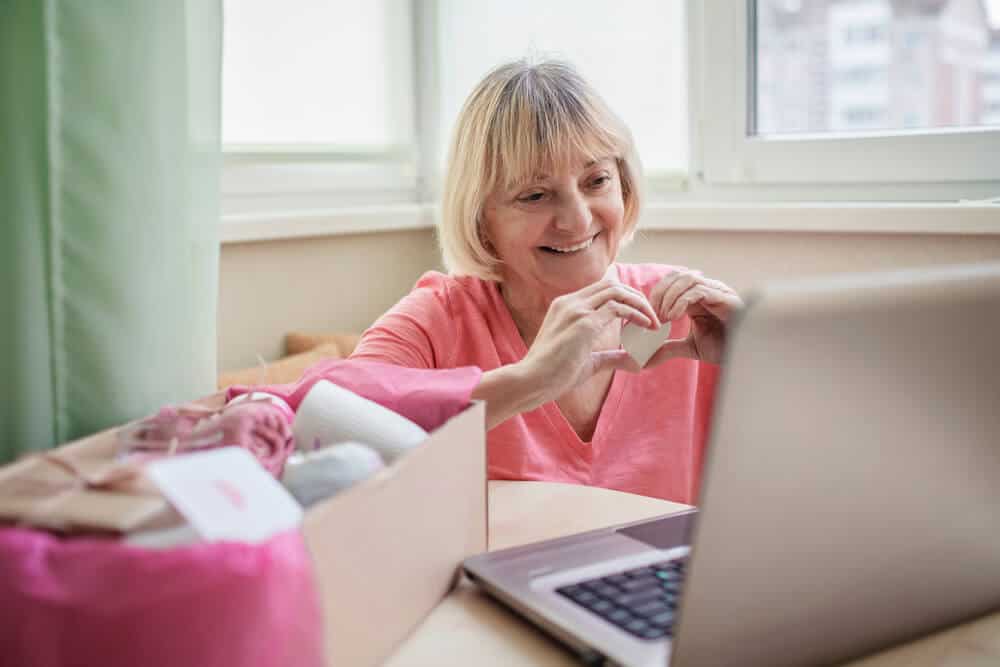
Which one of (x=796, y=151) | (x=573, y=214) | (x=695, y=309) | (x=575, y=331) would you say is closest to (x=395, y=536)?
(x=575, y=331)

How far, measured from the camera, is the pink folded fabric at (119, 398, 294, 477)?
2.52ft

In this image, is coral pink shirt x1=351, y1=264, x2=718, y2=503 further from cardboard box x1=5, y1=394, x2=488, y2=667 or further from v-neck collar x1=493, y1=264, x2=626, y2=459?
cardboard box x1=5, y1=394, x2=488, y2=667

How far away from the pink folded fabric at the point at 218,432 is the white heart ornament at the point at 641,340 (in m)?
0.57

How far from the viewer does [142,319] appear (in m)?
0.95

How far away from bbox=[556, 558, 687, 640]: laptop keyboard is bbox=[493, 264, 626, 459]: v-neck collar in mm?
584

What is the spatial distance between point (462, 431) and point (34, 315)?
386 mm

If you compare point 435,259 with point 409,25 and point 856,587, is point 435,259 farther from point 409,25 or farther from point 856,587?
point 856,587

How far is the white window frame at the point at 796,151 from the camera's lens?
1995mm

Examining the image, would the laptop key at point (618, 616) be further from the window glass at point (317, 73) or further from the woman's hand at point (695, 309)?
the window glass at point (317, 73)

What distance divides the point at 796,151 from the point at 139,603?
1.92 m

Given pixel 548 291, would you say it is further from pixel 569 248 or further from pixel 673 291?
pixel 673 291

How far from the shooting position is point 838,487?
0.64 metres

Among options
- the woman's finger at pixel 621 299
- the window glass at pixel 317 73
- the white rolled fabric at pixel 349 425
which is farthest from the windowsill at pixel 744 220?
the white rolled fabric at pixel 349 425

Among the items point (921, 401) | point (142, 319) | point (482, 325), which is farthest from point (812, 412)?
point (482, 325)
